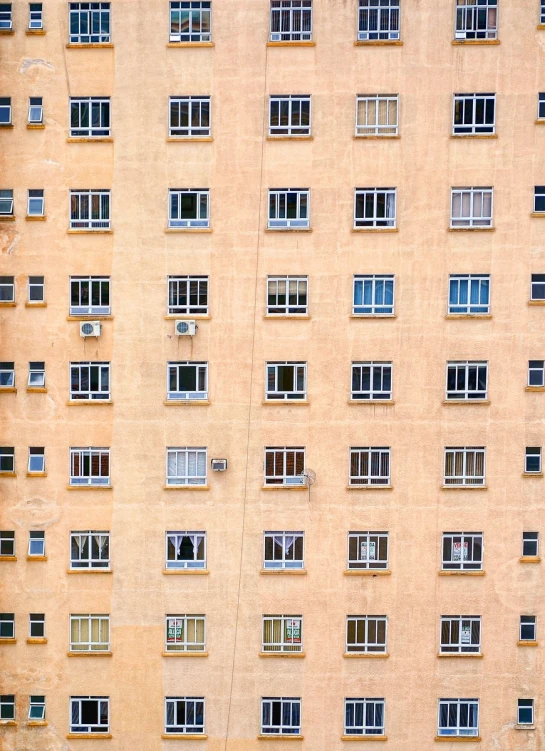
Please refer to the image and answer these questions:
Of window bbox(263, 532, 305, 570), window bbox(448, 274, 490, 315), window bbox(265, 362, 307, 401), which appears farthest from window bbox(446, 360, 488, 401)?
window bbox(263, 532, 305, 570)

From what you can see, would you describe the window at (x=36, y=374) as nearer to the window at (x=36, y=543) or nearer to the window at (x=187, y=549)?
the window at (x=36, y=543)

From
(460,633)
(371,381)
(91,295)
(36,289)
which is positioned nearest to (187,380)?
(91,295)

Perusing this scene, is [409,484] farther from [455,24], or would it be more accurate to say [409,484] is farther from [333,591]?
[455,24]

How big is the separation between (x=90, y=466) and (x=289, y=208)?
9996 millimetres

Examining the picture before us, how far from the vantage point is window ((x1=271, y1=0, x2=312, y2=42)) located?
24.7 meters

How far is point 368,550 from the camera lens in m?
25.4

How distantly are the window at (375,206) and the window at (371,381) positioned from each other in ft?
14.0

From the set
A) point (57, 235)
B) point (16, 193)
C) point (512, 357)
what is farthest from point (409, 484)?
point (16, 193)

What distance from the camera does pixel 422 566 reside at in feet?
83.1

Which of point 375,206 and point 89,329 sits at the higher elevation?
point 375,206

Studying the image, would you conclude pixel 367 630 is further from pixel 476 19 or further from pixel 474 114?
pixel 476 19

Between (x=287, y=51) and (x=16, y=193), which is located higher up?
(x=287, y=51)

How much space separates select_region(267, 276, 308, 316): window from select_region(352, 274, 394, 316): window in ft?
5.17

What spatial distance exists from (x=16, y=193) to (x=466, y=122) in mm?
13814
